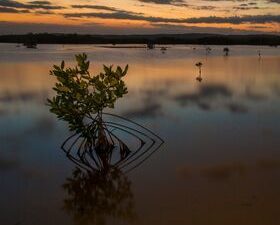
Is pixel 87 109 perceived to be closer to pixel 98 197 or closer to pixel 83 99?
pixel 83 99

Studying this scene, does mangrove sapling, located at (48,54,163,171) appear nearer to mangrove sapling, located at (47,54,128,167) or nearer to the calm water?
mangrove sapling, located at (47,54,128,167)

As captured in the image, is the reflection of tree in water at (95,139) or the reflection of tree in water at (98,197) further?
the reflection of tree in water at (95,139)

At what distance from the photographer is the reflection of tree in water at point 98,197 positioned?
7367mm

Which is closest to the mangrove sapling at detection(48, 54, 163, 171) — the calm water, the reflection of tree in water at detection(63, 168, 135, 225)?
the calm water

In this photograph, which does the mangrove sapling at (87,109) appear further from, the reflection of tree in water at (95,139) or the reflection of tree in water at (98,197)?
the reflection of tree in water at (98,197)

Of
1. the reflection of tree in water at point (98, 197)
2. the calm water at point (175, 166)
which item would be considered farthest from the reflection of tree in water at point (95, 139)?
the calm water at point (175, 166)

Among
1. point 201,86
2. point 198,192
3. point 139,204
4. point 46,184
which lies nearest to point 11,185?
point 46,184

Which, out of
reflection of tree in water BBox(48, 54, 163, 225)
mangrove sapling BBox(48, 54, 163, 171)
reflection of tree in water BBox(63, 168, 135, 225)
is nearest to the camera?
reflection of tree in water BBox(63, 168, 135, 225)

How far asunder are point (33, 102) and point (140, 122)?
6.14m

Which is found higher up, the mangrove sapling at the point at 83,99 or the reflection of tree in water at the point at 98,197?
the mangrove sapling at the point at 83,99

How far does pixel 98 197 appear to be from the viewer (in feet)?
27.2

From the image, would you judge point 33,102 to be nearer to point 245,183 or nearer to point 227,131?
point 227,131

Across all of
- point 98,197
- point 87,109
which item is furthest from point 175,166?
point 87,109

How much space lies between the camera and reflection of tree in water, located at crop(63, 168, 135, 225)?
24.2ft
